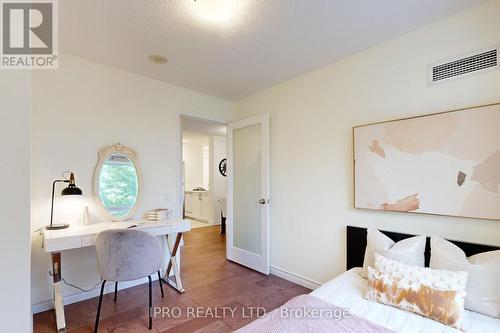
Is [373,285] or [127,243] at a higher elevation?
[127,243]

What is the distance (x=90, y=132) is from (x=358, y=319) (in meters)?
2.90

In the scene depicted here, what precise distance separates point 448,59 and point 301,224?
2.07 m

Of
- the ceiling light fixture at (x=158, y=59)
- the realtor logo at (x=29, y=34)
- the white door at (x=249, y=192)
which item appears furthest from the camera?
the white door at (x=249, y=192)

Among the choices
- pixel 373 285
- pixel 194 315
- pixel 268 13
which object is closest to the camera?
pixel 373 285

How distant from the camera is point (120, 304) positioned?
2.44 metres

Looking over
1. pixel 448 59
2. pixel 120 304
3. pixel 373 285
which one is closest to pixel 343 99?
pixel 448 59

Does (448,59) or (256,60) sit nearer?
(448,59)

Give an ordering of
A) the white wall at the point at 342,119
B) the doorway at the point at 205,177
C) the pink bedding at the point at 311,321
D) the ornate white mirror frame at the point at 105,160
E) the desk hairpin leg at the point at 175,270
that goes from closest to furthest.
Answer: the pink bedding at the point at 311,321
the white wall at the point at 342,119
the ornate white mirror frame at the point at 105,160
the desk hairpin leg at the point at 175,270
the doorway at the point at 205,177

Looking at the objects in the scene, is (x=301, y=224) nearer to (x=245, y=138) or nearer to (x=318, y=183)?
(x=318, y=183)

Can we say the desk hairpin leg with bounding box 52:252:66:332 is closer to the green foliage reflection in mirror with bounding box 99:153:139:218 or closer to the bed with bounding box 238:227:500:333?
the green foliage reflection in mirror with bounding box 99:153:139:218

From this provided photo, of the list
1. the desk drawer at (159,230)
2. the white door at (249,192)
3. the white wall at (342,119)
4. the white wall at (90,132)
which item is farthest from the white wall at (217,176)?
the desk drawer at (159,230)

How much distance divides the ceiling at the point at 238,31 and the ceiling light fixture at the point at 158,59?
0.18 ft

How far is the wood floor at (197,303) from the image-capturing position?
2082mm

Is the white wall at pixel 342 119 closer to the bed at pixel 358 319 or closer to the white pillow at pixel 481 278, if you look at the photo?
the white pillow at pixel 481 278
